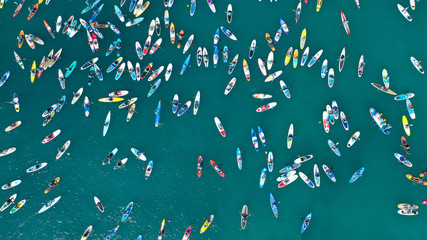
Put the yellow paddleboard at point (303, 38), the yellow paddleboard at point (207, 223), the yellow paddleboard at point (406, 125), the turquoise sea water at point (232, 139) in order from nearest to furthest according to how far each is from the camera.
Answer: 1. the yellow paddleboard at point (406, 125)
2. the turquoise sea water at point (232, 139)
3. the yellow paddleboard at point (207, 223)
4. the yellow paddleboard at point (303, 38)

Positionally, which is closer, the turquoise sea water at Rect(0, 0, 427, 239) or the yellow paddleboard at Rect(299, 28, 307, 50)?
the turquoise sea water at Rect(0, 0, 427, 239)

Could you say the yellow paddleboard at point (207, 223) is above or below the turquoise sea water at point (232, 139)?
below

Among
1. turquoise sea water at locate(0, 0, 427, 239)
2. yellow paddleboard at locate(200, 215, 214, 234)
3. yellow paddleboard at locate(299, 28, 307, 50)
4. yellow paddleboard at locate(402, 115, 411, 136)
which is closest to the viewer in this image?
yellow paddleboard at locate(402, 115, 411, 136)

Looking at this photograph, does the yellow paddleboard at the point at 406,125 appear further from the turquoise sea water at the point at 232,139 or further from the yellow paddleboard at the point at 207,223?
the yellow paddleboard at the point at 207,223

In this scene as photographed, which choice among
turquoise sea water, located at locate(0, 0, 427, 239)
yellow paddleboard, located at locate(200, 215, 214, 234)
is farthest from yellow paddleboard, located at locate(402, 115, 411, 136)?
yellow paddleboard, located at locate(200, 215, 214, 234)

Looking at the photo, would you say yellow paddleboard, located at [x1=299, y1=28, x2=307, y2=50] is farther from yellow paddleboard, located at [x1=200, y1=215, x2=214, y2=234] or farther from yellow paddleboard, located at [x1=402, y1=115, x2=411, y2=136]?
yellow paddleboard, located at [x1=200, y1=215, x2=214, y2=234]

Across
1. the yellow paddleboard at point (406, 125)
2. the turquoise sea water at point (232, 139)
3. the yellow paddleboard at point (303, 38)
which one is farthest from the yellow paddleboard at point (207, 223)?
the yellow paddleboard at point (406, 125)

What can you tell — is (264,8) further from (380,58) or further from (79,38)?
(79,38)

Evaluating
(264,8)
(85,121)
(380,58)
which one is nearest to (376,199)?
(380,58)
